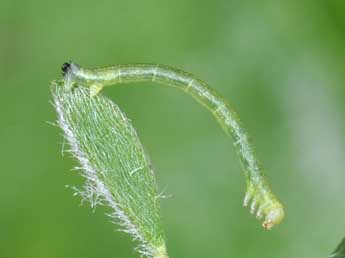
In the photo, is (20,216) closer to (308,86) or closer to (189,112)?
(189,112)

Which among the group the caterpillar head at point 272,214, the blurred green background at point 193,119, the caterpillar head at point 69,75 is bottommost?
the caterpillar head at point 272,214

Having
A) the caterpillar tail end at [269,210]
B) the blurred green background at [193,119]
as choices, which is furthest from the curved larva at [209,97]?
the blurred green background at [193,119]

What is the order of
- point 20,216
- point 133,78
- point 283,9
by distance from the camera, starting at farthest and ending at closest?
1. point 283,9
2. point 20,216
3. point 133,78

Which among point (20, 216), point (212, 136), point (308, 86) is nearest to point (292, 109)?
point (308, 86)

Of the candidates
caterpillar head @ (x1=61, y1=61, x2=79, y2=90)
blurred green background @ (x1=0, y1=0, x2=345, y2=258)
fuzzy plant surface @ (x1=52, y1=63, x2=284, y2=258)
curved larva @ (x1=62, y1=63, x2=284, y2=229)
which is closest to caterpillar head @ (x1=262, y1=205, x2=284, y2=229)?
curved larva @ (x1=62, y1=63, x2=284, y2=229)

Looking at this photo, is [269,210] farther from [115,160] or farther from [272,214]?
[115,160]

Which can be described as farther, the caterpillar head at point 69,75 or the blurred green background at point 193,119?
the blurred green background at point 193,119

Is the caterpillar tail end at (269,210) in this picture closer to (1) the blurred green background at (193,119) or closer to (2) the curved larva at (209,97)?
(2) the curved larva at (209,97)
